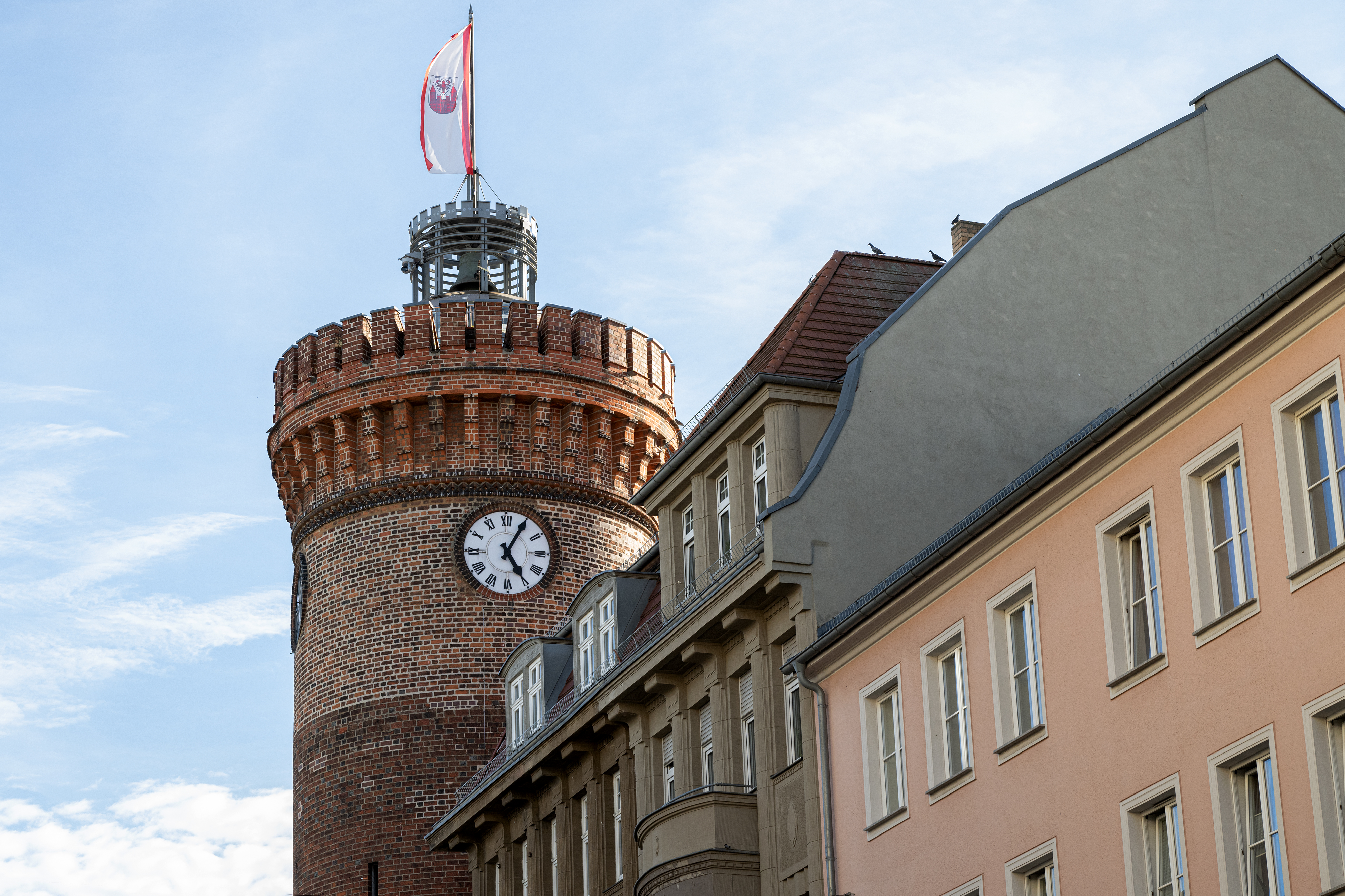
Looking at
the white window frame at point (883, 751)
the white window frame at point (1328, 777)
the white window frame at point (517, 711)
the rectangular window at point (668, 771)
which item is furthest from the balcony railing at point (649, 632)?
the white window frame at point (1328, 777)

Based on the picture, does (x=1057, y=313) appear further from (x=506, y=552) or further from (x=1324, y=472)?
(x=506, y=552)

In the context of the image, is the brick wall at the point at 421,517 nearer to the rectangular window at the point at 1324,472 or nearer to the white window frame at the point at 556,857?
the white window frame at the point at 556,857

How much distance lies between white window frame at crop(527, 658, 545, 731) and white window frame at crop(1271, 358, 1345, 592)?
21755 mm

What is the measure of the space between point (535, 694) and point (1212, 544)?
21310 millimetres

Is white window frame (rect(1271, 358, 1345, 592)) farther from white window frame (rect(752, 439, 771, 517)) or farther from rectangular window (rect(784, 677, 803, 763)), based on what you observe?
white window frame (rect(752, 439, 771, 517))

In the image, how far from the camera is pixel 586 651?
1510 inches

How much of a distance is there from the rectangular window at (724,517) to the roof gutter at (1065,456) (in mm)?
3187

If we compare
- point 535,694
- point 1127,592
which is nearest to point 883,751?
point 1127,592

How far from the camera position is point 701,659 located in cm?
3247

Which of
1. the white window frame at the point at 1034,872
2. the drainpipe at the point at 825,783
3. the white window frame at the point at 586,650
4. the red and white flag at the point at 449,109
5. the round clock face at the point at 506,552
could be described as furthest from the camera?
the red and white flag at the point at 449,109

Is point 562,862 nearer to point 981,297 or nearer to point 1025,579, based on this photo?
point 981,297

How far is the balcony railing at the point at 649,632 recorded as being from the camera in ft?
104

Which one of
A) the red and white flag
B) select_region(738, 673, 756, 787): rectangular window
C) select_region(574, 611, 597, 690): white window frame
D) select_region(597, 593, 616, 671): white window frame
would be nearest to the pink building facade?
select_region(738, 673, 756, 787): rectangular window

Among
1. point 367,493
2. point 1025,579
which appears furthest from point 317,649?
point 1025,579
